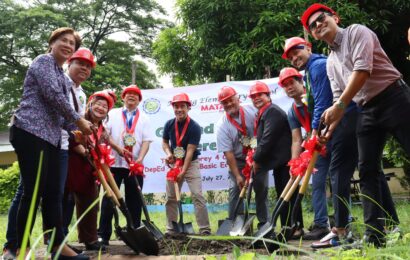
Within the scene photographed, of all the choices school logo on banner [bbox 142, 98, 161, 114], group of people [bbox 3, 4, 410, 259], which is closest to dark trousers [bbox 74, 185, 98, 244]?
group of people [bbox 3, 4, 410, 259]

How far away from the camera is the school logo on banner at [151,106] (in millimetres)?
7220

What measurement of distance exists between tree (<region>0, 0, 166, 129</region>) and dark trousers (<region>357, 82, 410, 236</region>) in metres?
17.4

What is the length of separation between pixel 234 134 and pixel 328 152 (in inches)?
54.1

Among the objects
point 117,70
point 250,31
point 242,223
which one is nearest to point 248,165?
point 242,223

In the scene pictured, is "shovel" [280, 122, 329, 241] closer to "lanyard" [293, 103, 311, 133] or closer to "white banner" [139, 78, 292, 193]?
"lanyard" [293, 103, 311, 133]

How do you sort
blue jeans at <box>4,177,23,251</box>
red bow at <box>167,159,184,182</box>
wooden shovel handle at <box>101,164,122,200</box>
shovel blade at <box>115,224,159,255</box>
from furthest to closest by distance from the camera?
red bow at <box>167,159,184,182</box> → wooden shovel handle at <box>101,164,122,200</box> → shovel blade at <box>115,224,159,255</box> → blue jeans at <box>4,177,23,251</box>

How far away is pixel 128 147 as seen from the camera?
15.7 ft

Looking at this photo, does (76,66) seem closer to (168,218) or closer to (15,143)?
(15,143)

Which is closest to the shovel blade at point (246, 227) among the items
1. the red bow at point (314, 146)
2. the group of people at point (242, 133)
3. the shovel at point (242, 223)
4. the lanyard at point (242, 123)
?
the shovel at point (242, 223)

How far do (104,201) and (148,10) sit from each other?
20.7 meters

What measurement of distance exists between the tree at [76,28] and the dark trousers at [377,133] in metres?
17.4

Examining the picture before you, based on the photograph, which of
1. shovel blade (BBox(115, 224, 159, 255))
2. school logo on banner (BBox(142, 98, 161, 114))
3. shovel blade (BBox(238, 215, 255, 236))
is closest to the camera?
shovel blade (BBox(115, 224, 159, 255))

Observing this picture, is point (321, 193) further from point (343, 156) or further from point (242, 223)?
point (343, 156)

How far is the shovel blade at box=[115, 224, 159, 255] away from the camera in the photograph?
333 centimetres
